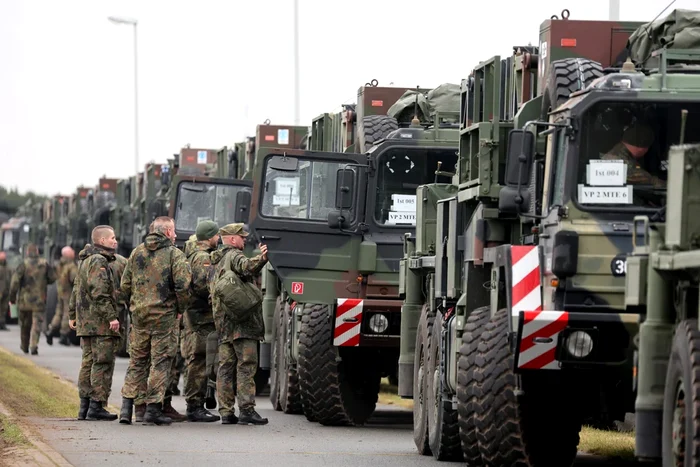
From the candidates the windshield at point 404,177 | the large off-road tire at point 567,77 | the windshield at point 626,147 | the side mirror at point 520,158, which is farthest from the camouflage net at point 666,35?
the windshield at point 404,177

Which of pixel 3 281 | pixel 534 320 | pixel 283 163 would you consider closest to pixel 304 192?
pixel 283 163

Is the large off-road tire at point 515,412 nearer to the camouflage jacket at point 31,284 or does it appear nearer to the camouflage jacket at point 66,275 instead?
the camouflage jacket at point 31,284

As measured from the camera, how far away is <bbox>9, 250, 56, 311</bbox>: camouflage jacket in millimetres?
30609

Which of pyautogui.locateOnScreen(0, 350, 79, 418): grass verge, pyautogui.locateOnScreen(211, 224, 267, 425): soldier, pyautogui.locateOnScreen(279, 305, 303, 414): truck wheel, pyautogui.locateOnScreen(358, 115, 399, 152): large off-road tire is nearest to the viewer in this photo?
pyautogui.locateOnScreen(211, 224, 267, 425): soldier

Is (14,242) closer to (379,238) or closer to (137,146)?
(137,146)

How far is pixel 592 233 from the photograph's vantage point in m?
10.3

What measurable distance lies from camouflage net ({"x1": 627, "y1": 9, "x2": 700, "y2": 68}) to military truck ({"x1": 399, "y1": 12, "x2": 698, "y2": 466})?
36mm

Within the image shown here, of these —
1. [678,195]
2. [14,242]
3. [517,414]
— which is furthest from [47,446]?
[14,242]

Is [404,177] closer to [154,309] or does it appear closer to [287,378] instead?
[287,378]

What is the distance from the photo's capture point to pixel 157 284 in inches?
615

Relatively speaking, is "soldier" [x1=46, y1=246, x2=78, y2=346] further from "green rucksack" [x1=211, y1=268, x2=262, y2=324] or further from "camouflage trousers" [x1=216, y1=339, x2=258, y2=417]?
"green rucksack" [x1=211, y1=268, x2=262, y2=324]

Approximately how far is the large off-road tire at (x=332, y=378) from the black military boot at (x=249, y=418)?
0.58 m

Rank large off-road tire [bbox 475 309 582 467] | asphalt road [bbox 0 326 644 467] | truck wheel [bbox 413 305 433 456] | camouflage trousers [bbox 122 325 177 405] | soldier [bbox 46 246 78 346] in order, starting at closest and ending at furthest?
large off-road tire [bbox 475 309 582 467], asphalt road [bbox 0 326 644 467], truck wheel [bbox 413 305 433 456], camouflage trousers [bbox 122 325 177 405], soldier [bbox 46 246 78 346]

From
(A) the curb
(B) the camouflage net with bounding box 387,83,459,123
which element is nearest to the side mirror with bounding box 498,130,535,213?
(A) the curb
